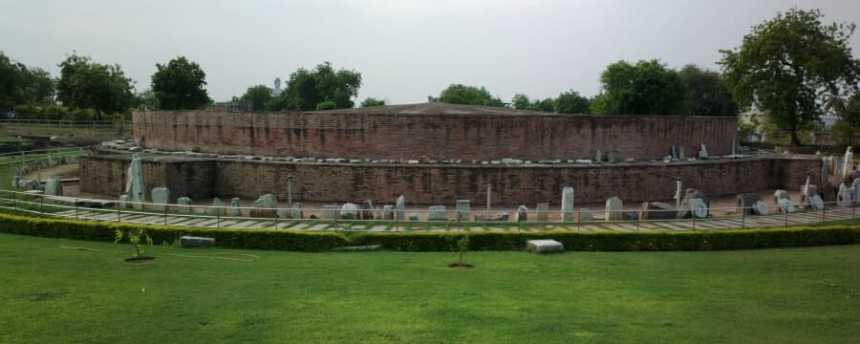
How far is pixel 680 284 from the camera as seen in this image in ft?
22.0

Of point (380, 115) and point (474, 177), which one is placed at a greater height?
point (380, 115)

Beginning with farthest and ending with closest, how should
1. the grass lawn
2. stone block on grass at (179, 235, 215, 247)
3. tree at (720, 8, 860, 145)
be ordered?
tree at (720, 8, 860, 145) → stone block on grass at (179, 235, 215, 247) → the grass lawn

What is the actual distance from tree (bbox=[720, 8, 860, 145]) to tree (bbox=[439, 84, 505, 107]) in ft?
80.3

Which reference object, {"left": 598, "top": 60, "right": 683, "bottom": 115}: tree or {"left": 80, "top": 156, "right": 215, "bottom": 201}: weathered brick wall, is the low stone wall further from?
{"left": 598, "top": 60, "right": 683, "bottom": 115}: tree

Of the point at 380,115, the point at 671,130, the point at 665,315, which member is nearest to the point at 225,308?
the point at 665,315

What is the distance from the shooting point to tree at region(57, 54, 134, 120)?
32.3 metres

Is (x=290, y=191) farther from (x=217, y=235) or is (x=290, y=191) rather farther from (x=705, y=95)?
(x=705, y=95)

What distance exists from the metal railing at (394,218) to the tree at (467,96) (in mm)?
37609

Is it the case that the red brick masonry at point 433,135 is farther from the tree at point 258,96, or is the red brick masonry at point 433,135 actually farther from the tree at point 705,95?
the tree at point 258,96

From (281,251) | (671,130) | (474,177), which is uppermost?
(671,130)

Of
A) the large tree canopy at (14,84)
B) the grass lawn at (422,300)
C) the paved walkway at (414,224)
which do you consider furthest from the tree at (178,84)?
the grass lawn at (422,300)

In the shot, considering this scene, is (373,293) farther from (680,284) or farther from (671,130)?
(671,130)

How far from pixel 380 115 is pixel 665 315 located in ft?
39.1

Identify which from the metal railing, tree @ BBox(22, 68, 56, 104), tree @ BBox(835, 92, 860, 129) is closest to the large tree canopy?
tree @ BBox(22, 68, 56, 104)
